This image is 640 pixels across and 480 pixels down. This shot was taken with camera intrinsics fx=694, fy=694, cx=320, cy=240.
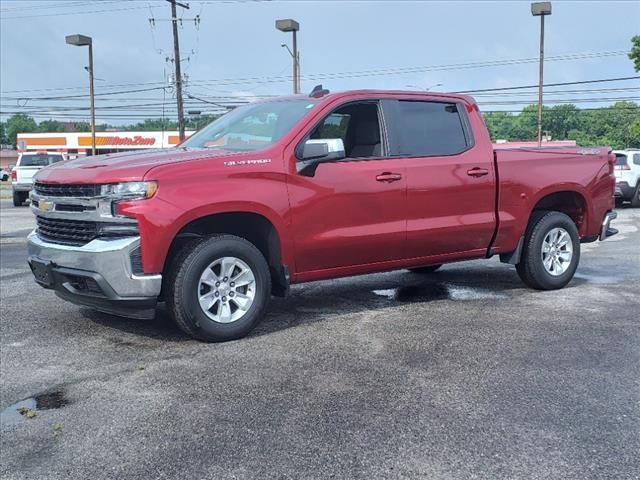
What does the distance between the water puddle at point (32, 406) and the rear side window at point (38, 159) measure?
2120 cm

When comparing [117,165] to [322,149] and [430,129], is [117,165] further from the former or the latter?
[430,129]

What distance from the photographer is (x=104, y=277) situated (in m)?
4.94

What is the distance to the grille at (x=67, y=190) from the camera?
5004 millimetres

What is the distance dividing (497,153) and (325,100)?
6.22 feet

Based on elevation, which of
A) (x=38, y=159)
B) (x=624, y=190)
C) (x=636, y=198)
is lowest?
(x=636, y=198)

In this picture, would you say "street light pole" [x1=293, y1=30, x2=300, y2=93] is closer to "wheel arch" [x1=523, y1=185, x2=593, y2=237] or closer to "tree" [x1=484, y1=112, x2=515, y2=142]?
"wheel arch" [x1=523, y1=185, x2=593, y2=237]

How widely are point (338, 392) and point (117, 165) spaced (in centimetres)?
237

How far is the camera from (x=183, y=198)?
16.5ft

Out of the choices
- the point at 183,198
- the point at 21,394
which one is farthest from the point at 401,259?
the point at 21,394

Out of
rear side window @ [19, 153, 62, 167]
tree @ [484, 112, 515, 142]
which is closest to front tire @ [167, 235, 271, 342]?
rear side window @ [19, 153, 62, 167]

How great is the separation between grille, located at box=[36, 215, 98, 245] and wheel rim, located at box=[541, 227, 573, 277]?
178 inches

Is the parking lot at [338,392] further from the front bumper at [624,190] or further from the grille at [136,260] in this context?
the front bumper at [624,190]

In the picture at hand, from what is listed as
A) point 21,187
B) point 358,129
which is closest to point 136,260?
point 358,129

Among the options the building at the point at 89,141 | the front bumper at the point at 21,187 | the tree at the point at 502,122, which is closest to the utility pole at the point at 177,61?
the front bumper at the point at 21,187
